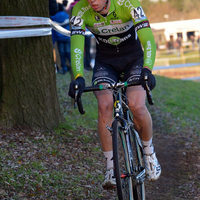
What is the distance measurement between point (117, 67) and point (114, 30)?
443mm

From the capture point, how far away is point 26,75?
5082mm

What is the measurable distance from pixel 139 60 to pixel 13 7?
222 cm

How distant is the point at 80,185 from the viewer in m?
4.34

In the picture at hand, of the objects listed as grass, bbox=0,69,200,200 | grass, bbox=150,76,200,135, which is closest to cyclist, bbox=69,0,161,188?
grass, bbox=0,69,200,200

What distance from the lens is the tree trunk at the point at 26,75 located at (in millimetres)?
4973

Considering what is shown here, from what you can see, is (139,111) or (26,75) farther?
(26,75)

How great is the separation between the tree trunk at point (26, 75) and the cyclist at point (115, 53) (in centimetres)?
145

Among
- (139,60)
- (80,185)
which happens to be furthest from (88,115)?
(139,60)

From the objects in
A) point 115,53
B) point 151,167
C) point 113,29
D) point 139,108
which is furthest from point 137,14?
point 151,167

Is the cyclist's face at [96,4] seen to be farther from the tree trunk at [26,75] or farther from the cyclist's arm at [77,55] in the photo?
the tree trunk at [26,75]

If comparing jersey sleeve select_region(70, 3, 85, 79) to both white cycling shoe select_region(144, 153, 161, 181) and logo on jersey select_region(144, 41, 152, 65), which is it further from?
white cycling shoe select_region(144, 153, 161, 181)

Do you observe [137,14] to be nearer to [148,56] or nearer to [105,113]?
Answer: [148,56]

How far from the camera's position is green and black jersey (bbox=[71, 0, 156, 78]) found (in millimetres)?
3463

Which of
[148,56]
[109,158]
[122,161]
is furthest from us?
[109,158]
